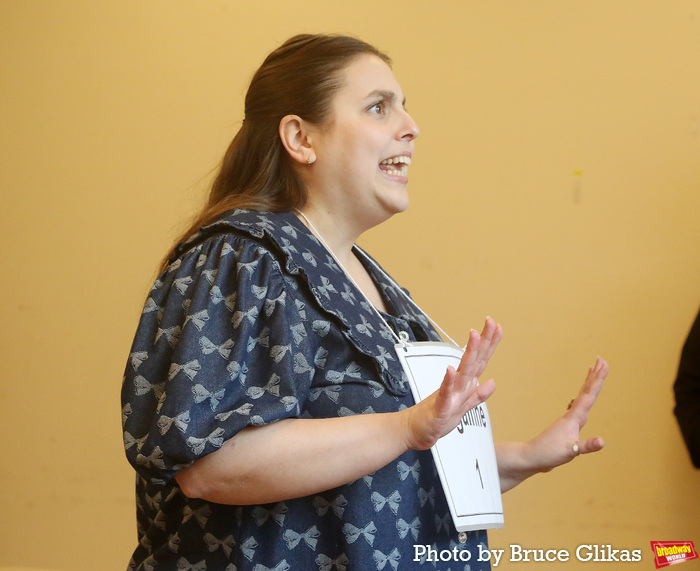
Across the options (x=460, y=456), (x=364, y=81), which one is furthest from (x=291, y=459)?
(x=364, y=81)

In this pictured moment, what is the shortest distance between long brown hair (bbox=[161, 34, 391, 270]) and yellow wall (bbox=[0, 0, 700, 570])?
94 centimetres

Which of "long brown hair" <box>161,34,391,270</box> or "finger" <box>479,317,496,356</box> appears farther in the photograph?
"long brown hair" <box>161,34,391,270</box>

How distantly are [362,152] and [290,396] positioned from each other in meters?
0.55

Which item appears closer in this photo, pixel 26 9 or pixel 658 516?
pixel 658 516

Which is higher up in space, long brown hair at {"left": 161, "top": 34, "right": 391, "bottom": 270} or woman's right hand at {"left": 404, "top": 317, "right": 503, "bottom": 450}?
long brown hair at {"left": 161, "top": 34, "right": 391, "bottom": 270}

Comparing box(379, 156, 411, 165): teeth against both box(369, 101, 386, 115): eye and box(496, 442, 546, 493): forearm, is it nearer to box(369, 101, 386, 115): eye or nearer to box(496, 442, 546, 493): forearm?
box(369, 101, 386, 115): eye

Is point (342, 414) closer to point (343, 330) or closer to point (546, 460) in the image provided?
point (343, 330)

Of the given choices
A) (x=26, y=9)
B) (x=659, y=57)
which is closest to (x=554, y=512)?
(x=659, y=57)

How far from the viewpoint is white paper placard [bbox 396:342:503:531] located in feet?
3.71

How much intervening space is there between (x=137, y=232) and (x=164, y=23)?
0.74 metres

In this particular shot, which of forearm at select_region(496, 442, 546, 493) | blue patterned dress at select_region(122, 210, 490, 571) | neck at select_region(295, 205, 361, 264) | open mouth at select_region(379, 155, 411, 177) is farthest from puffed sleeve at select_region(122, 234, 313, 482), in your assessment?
forearm at select_region(496, 442, 546, 493)

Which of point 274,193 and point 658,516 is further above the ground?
point 274,193

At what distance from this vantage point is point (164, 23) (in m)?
2.69

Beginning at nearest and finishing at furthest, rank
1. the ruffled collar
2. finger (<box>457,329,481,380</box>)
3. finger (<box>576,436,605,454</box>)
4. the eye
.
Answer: finger (<box>457,329,481,380</box>), the ruffled collar, finger (<box>576,436,605,454</box>), the eye
